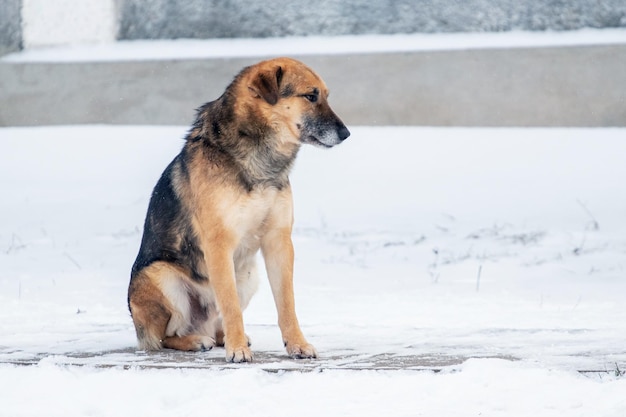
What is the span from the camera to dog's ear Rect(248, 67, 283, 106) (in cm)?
495

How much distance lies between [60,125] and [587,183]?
250 inches

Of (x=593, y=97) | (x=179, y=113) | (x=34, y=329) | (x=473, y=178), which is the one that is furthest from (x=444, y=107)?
(x=34, y=329)

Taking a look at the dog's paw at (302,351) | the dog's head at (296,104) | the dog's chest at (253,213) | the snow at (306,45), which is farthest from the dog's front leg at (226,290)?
the snow at (306,45)

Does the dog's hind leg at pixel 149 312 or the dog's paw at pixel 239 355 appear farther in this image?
the dog's hind leg at pixel 149 312

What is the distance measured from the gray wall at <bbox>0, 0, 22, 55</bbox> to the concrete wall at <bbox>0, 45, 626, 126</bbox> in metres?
1.07

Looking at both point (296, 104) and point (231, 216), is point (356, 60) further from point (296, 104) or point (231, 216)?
point (231, 216)

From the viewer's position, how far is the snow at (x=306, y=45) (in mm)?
11125

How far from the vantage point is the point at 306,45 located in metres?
11.5

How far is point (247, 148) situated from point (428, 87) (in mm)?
6507

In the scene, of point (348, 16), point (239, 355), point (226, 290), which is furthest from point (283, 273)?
point (348, 16)

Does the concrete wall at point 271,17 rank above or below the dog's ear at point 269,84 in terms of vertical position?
below

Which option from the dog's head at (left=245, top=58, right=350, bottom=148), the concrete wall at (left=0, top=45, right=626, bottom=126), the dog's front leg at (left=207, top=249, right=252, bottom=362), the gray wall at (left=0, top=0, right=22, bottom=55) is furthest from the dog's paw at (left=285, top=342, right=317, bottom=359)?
the gray wall at (left=0, top=0, right=22, bottom=55)

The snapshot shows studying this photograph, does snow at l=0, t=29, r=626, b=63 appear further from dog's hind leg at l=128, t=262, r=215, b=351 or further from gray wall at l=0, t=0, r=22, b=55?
dog's hind leg at l=128, t=262, r=215, b=351

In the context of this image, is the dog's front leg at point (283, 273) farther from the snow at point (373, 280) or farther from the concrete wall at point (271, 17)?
the concrete wall at point (271, 17)
